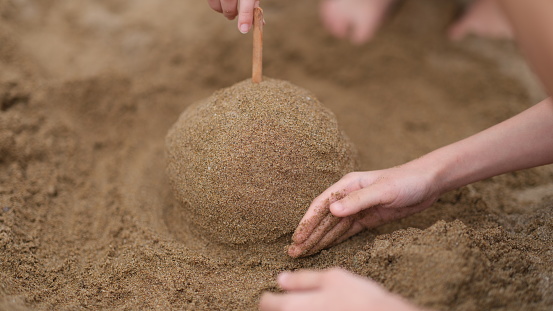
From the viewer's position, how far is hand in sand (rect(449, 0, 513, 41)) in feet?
7.44

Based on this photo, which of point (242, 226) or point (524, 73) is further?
point (524, 73)

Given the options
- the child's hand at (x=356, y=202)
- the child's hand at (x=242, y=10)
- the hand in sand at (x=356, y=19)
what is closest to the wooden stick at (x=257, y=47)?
the child's hand at (x=242, y=10)

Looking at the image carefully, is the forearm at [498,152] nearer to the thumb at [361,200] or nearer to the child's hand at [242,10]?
the thumb at [361,200]

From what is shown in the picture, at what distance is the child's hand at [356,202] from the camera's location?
1236 millimetres

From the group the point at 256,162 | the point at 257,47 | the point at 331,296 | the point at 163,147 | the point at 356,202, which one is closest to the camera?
the point at 331,296

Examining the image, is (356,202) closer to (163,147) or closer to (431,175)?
(431,175)

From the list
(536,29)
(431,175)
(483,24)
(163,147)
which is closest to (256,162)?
(431,175)

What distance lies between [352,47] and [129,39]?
1.08 metres

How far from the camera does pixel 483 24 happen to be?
229 centimetres

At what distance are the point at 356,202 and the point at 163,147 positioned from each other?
0.91m

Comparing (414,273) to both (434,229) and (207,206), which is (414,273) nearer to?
(434,229)

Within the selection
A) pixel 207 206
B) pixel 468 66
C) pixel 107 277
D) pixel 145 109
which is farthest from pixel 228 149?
pixel 468 66

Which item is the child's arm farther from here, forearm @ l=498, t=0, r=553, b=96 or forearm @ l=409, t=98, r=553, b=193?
forearm @ l=498, t=0, r=553, b=96

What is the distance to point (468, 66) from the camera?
2195mm
